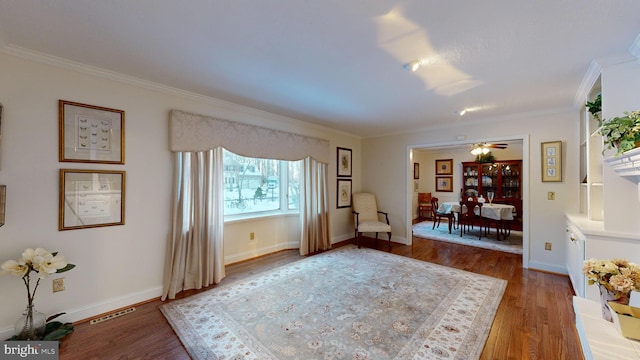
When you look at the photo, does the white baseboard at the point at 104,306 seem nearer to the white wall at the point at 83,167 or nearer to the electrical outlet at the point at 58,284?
the white wall at the point at 83,167

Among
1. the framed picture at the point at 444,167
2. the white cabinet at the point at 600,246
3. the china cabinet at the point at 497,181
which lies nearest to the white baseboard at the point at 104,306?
the white cabinet at the point at 600,246

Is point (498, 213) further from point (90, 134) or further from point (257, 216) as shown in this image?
point (90, 134)

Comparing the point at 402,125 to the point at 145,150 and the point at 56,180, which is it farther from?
the point at 56,180

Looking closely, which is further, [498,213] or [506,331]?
[498,213]

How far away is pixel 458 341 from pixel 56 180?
364 centimetres

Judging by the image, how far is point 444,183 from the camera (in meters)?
7.91

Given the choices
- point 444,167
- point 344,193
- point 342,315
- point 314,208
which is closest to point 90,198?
point 342,315

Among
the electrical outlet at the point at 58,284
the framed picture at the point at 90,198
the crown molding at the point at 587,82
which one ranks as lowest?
the electrical outlet at the point at 58,284

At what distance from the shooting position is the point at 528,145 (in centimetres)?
367

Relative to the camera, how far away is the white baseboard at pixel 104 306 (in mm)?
2145

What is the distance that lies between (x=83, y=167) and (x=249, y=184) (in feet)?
6.62

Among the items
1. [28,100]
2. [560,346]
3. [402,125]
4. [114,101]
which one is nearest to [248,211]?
[114,101]

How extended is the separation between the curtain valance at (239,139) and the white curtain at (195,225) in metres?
0.14

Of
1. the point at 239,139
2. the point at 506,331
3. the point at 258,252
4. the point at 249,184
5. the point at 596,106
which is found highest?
the point at 596,106
